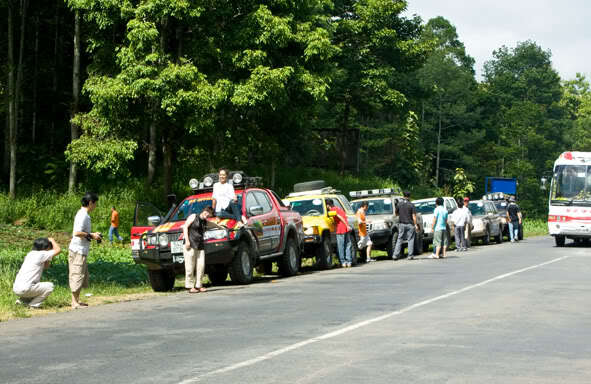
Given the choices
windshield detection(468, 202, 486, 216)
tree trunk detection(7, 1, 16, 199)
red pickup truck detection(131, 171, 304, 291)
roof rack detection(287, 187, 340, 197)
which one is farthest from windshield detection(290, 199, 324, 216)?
windshield detection(468, 202, 486, 216)

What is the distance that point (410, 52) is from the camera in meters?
51.6

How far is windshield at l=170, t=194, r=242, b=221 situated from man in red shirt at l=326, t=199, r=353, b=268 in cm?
585

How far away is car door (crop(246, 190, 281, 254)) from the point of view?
1961 cm

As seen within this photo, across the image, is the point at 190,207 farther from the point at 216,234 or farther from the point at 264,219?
the point at 264,219

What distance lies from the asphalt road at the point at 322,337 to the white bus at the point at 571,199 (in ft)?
60.3

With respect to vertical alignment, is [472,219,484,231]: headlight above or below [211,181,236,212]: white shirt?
below

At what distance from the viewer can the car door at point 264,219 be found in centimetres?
1961

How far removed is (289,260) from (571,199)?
18.1 meters

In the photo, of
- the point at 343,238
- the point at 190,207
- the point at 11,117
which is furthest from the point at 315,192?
the point at 11,117

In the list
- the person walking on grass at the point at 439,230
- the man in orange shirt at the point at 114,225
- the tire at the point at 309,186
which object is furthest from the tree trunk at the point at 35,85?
the person walking on grass at the point at 439,230

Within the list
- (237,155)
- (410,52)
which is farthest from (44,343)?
(410,52)

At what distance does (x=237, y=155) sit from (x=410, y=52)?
716 inches

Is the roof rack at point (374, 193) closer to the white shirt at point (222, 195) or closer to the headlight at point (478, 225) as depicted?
→ the headlight at point (478, 225)

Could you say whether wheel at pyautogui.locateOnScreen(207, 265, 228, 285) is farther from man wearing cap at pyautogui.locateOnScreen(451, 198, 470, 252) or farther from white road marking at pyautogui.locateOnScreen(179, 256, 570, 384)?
man wearing cap at pyautogui.locateOnScreen(451, 198, 470, 252)
